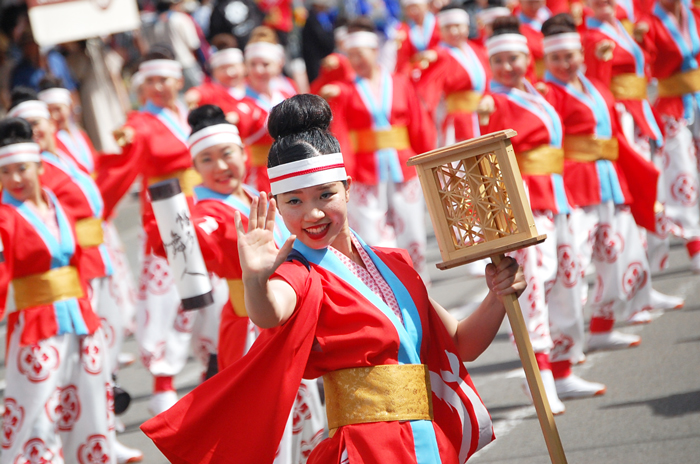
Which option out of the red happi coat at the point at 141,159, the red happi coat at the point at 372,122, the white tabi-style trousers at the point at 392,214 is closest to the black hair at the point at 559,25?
the red happi coat at the point at 372,122

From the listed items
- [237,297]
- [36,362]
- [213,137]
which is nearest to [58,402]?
[36,362]

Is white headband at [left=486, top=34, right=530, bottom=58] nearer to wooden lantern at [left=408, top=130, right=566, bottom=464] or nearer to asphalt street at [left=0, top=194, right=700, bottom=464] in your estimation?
asphalt street at [left=0, top=194, right=700, bottom=464]

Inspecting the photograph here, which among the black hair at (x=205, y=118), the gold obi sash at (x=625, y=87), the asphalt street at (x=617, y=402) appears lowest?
the asphalt street at (x=617, y=402)

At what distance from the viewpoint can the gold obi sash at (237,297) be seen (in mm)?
3863

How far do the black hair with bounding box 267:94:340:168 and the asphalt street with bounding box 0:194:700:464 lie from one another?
2217 mm

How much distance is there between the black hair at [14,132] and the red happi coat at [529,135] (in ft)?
7.62

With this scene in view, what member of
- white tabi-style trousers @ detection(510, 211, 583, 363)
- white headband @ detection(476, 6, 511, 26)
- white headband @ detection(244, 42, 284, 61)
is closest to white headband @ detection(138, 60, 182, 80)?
white headband @ detection(244, 42, 284, 61)

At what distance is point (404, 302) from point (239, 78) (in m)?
5.32

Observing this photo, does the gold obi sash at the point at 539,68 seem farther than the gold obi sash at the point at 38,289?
Yes

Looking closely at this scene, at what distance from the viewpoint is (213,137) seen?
416cm

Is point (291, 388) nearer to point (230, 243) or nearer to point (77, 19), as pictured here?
point (230, 243)

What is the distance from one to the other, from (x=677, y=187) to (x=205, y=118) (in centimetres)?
375

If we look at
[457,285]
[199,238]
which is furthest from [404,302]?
[457,285]

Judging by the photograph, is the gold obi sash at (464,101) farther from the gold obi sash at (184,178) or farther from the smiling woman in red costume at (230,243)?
the smiling woman in red costume at (230,243)
